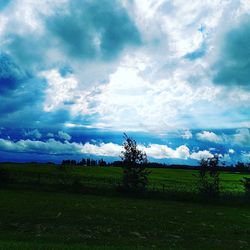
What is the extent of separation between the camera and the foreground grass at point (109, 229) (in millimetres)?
17875

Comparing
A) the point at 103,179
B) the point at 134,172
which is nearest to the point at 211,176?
the point at 134,172

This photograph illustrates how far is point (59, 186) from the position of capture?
52406 mm

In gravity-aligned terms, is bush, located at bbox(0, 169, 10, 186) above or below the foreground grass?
above

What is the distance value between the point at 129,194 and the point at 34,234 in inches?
1209

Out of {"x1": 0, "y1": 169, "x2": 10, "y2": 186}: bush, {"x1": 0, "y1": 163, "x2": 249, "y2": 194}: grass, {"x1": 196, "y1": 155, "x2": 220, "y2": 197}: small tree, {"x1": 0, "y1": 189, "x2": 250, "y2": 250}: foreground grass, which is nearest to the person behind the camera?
{"x1": 0, "y1": 189, "x2": 250, "y2": 250}: foreground grass

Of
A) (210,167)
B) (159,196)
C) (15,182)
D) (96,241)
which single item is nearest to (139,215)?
(96,241)

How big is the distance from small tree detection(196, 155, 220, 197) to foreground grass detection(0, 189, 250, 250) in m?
16.5

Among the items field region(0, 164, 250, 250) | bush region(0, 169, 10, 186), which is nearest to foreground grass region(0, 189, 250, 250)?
field region(0, 164, 250, 250)

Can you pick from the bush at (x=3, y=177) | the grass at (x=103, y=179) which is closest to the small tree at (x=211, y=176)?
the grass at (x=103, y=179)

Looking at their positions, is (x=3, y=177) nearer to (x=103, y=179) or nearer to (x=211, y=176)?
(x=103, y=179)

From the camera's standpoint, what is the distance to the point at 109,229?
871 inches

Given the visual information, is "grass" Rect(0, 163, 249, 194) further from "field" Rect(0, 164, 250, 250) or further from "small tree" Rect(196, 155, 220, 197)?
"field" Rect(0, 164, 250, 250)

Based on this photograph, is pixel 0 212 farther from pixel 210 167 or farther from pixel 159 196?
pixel 210 167

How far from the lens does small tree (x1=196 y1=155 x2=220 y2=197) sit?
4872cm
